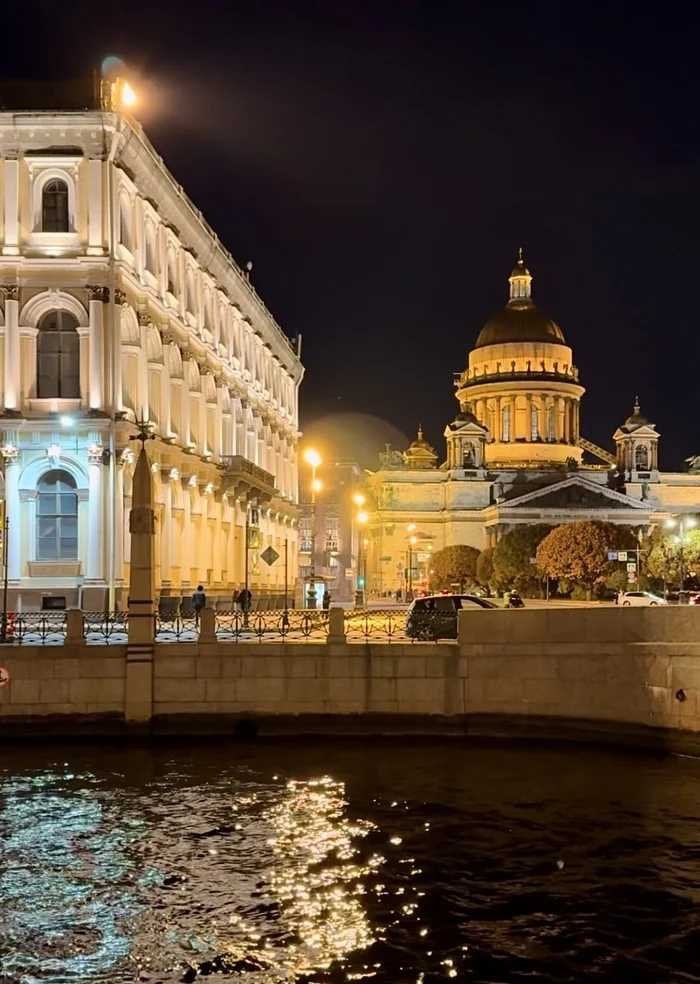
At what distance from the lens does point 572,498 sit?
142375mm

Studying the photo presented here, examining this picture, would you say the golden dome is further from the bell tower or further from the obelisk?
the obelisk

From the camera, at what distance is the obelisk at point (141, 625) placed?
2955cm

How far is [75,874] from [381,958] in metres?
5.86

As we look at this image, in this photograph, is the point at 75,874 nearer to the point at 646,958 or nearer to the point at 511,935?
the point at 511,935

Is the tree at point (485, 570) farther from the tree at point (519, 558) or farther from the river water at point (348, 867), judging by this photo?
the river water at point (348, 867)

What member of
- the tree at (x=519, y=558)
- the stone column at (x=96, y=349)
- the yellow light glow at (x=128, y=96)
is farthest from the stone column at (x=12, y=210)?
the tree at (x=519, y=558)

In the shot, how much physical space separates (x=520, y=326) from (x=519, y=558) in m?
61.1

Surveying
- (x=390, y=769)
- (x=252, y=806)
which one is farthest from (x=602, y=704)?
(x=252, y=806)

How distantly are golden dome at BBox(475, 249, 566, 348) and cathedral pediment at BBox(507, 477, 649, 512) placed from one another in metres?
27.3

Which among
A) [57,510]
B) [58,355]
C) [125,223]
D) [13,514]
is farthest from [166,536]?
[125,223]

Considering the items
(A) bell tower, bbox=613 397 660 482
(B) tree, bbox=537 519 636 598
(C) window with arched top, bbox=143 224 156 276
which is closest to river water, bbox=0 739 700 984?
(C) window with arched top, bbox=143 224 156 276

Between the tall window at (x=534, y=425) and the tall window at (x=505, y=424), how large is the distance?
3.09 meters

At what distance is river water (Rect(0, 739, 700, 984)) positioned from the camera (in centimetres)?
1523

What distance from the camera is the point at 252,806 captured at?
2305 cm
